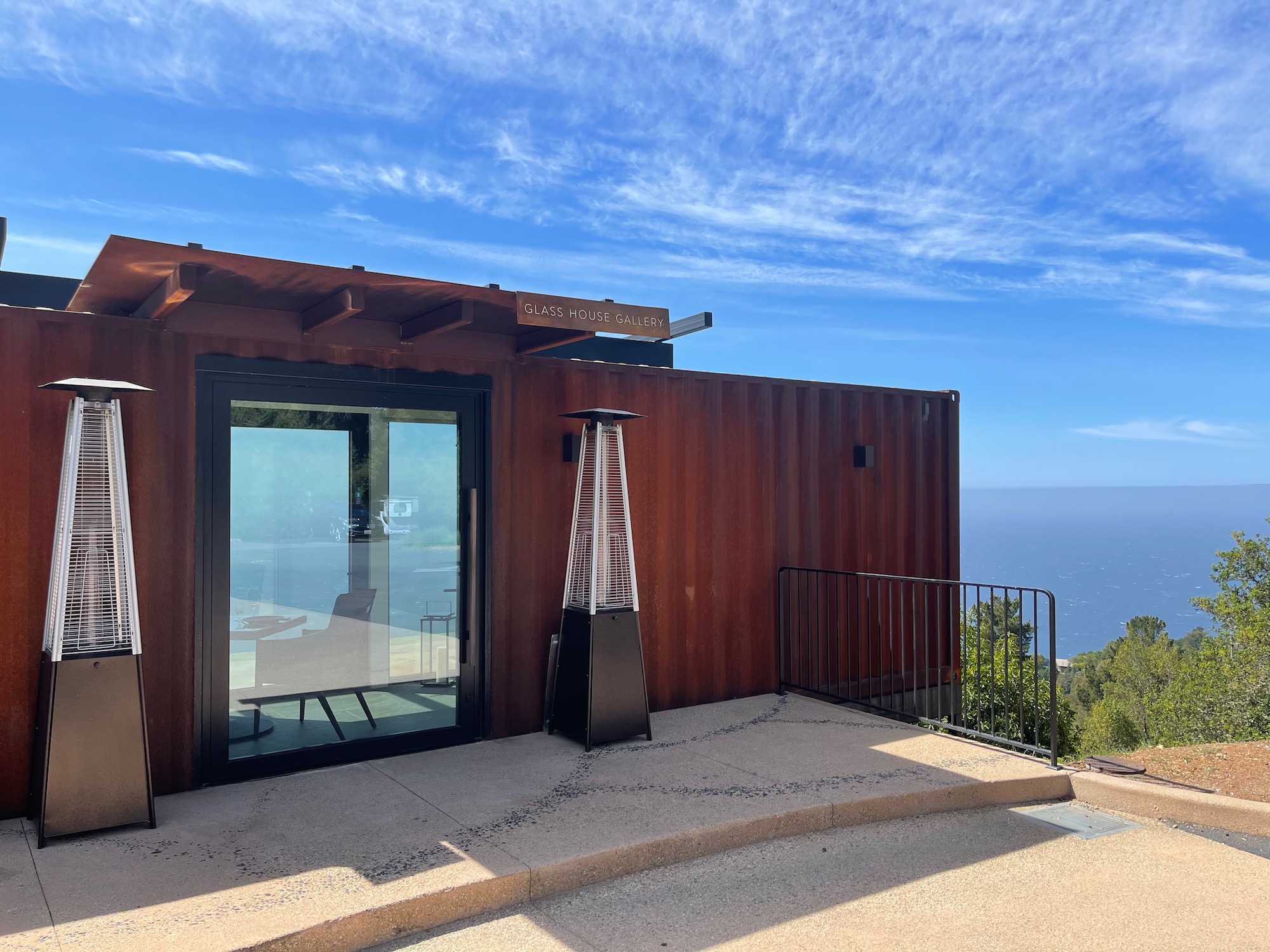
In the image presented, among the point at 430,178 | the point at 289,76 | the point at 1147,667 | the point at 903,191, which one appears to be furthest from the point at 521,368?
the point at 1147,667

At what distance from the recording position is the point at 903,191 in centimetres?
2041

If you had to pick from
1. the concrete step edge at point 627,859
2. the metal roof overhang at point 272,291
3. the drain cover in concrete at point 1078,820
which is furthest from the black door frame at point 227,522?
the drain cover in concrete at point 1078,820

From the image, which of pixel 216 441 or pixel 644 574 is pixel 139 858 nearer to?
pixel 216 441

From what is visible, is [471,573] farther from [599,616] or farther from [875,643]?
[875,643]

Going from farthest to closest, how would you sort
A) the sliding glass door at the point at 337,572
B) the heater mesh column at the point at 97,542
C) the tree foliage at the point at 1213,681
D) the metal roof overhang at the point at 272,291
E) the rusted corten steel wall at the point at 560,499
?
the tree foliage at the point at 1213,681, the sliding glass door at the point at 337,572, the rusted corten steel wall at the point at 560,499, the heater mesh column at the point at 97,542, the metal roof overhang at the point at 272,291

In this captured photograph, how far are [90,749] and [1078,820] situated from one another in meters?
4.14

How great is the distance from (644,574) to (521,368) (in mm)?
1486

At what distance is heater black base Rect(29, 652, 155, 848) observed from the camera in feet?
10.4

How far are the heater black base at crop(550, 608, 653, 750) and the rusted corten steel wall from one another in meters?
0.27

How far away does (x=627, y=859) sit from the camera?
10.3 ft

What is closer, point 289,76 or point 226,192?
point 289,76

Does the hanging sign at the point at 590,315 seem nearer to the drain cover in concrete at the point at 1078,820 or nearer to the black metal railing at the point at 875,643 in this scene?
the black metal railing at the point at 875,643

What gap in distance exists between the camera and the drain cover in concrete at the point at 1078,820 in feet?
12.0

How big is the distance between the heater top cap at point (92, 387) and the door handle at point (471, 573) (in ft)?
5.60
